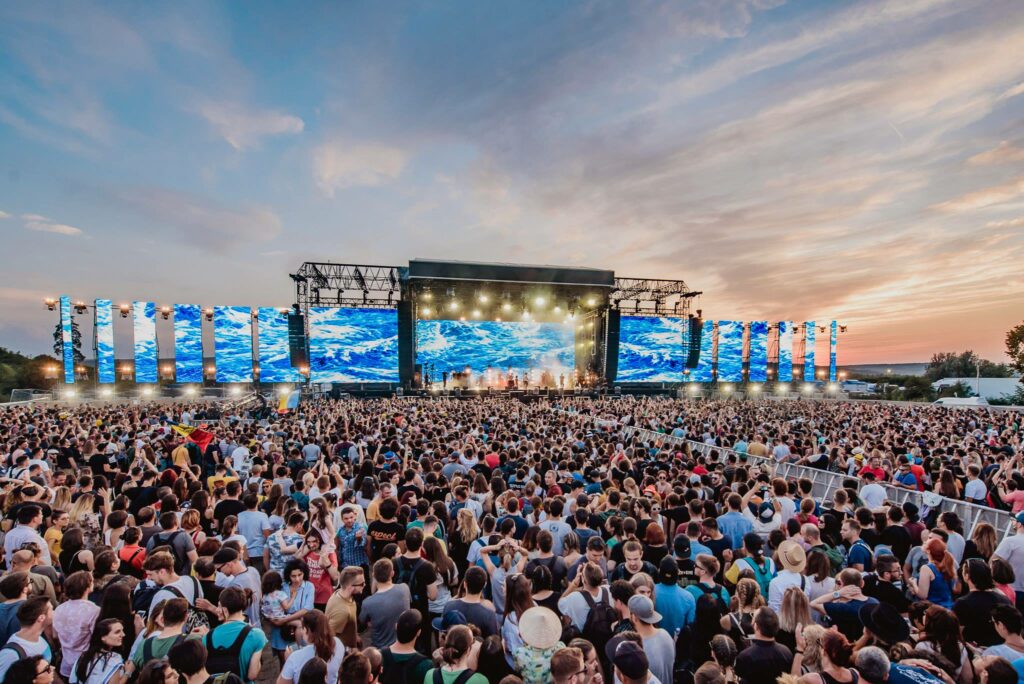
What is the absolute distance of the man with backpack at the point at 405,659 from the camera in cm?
279

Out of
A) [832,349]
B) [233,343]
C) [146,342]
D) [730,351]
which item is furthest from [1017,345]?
[146,342]

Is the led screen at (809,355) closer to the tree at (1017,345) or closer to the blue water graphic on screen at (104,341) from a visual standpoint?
the tree at (1017,345)

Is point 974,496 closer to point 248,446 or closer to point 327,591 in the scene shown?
point 327,591

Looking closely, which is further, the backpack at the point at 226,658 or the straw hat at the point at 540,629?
the backpack at the point at 226,658

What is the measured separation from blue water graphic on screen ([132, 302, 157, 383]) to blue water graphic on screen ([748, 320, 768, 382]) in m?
47.9

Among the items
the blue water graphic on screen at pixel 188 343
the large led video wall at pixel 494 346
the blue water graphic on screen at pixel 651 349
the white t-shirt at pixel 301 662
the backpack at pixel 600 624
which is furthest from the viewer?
the blue water graphic on screen at pixel 651 349

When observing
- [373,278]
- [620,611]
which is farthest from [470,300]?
[620,611]

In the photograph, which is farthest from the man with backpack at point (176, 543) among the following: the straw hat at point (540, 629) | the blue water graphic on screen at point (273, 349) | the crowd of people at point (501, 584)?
the blue water graphic on screen at point (273, 349)

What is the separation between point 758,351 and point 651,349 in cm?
1212

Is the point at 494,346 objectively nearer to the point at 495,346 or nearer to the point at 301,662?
the point at 495,346

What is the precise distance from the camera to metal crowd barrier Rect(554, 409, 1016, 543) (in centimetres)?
716

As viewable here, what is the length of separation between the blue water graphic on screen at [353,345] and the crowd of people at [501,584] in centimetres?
2570

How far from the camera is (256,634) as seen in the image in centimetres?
306

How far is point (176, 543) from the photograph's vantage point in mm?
4582
